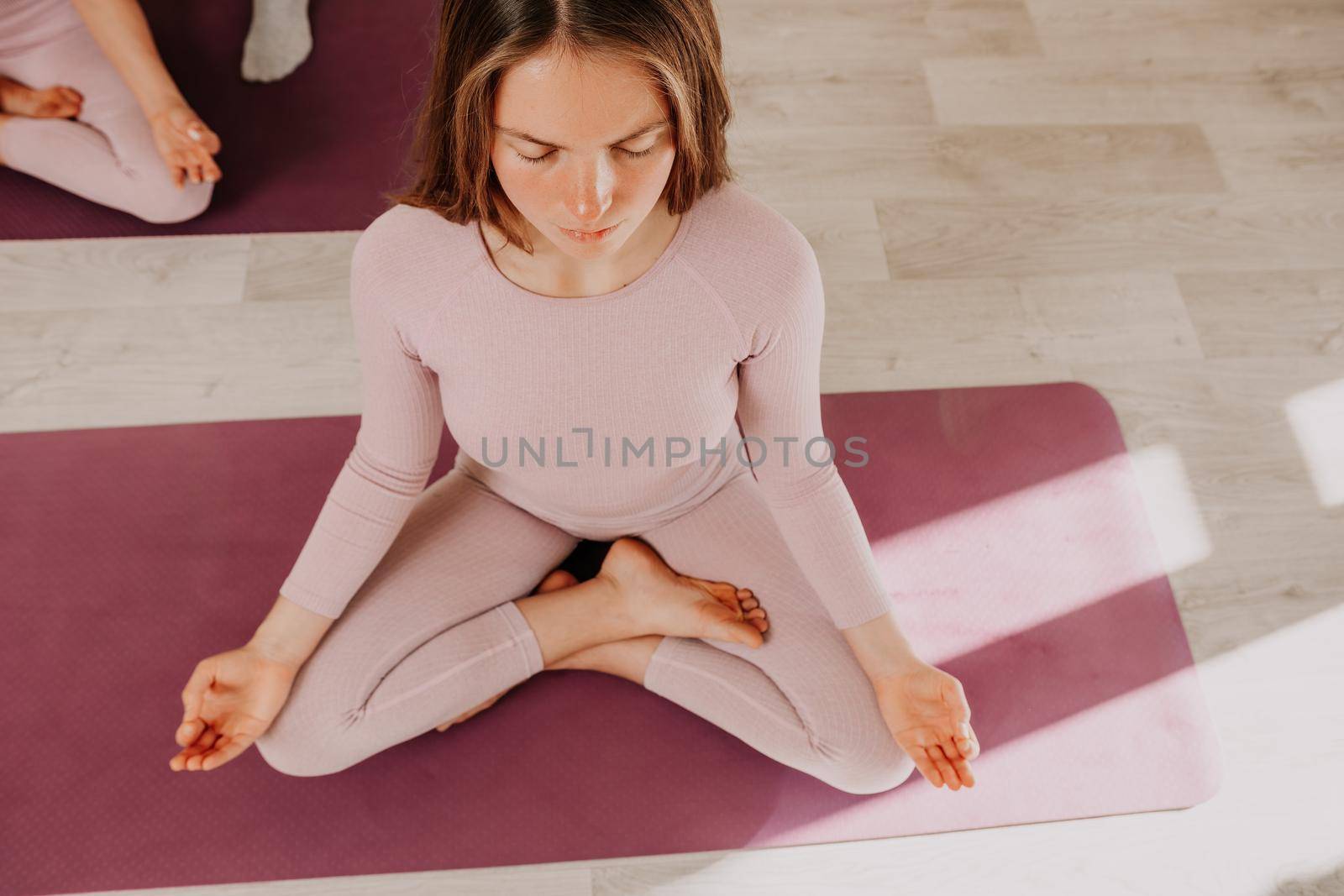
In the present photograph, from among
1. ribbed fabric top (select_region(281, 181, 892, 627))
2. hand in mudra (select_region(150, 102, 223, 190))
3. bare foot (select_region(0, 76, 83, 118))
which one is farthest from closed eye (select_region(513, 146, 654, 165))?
bare foot (select_region(0, 76, 83, 118))

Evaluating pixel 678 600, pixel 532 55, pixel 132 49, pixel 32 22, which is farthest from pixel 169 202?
pixel 532 55

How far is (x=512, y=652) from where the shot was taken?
4.26ft

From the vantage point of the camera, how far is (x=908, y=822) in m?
1.38

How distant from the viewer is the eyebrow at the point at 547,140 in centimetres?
80

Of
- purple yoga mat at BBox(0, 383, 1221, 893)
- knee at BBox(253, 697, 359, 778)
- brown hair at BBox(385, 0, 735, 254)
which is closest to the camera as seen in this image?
brown hair at BBox(385, 0, 735, 254)

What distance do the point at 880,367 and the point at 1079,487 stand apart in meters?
0.38

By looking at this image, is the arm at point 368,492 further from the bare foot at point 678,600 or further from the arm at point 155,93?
the arm at point 155,93

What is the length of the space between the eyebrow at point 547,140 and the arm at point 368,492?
30cm

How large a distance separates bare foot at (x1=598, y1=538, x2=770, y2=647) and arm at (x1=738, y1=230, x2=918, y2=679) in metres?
0.11

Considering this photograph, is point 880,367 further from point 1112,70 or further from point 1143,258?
point 1112,70

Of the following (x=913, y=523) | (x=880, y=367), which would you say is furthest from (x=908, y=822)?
(x=880, y=367)

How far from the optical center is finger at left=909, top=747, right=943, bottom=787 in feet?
3.76

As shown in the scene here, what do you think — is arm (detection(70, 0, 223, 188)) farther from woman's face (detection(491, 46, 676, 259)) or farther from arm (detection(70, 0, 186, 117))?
woman's face (detection(491, 46, 676, 259))

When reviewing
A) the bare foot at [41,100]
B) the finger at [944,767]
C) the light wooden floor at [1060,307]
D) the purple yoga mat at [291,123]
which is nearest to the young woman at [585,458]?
the finger at [944,767]
